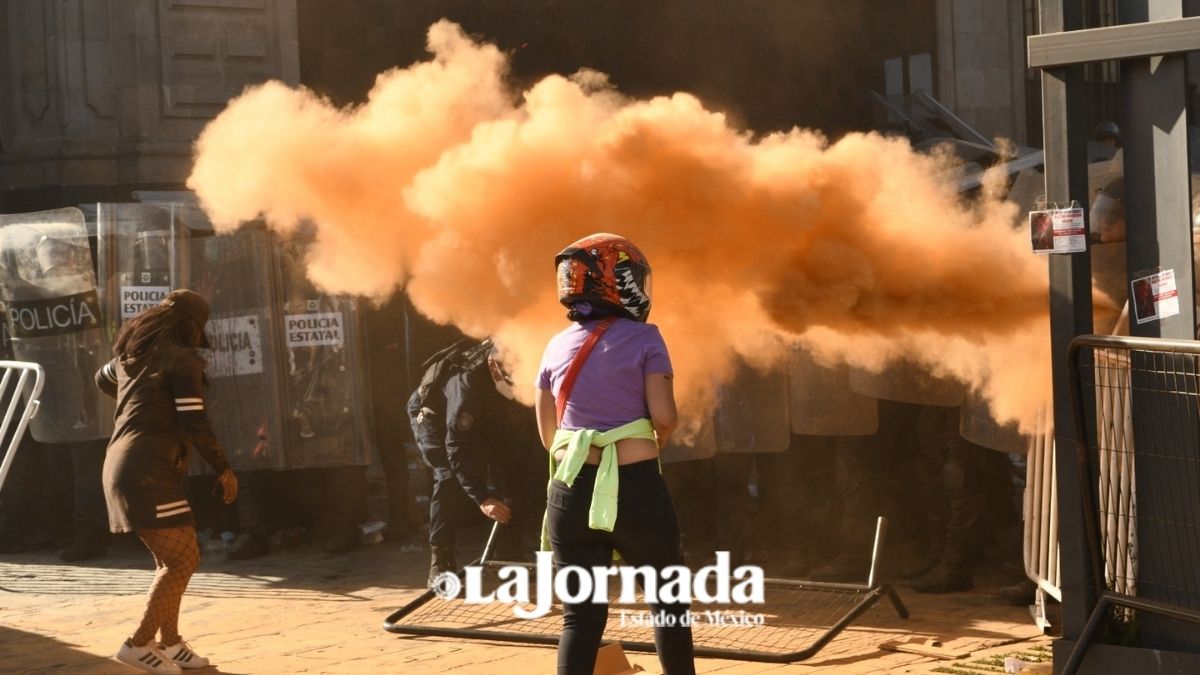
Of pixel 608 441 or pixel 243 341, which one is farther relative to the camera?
pixel 243 341

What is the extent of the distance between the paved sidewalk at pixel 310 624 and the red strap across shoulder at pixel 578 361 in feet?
Result: 5.84

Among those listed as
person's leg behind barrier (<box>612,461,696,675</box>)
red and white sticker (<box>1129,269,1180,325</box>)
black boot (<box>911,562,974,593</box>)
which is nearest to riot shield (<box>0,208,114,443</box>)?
black boot (<box>911,562,974,593</box>)

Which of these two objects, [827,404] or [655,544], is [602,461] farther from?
[827,404]

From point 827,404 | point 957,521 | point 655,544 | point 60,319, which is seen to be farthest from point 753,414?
point 60,319

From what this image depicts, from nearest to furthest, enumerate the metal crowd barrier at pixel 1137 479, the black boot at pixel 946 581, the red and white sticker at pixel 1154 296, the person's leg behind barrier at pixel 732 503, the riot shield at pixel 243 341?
the metal crowd barrier at pixel 1137 479 < the red and white sticker at pixel 1154 296 < the black boot at pixel 946 581 < the person's leg behind barrier at pixel 732 503 < the riot shield at pixel 243 341

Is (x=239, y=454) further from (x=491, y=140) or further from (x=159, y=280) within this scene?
(x=491, y=140)

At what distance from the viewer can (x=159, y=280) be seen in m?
9.90

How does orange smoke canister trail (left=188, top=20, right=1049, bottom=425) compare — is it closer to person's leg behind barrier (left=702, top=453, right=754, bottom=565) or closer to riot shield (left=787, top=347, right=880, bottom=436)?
riot shield (left=787, top=347, right=880, bottom=436)

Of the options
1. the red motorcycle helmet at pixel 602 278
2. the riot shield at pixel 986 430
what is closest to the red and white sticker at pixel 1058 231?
the red motorcycle helmet at pixel 602 278

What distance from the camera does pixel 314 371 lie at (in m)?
10.0

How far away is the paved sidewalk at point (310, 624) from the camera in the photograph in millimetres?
6695

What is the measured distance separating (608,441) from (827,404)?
3.64 metres

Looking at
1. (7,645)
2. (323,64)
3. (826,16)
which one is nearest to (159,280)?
(7,645)

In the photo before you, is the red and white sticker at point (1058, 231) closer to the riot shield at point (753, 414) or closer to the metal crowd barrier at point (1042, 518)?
the metal crowd barrier at point (1042, 518)
